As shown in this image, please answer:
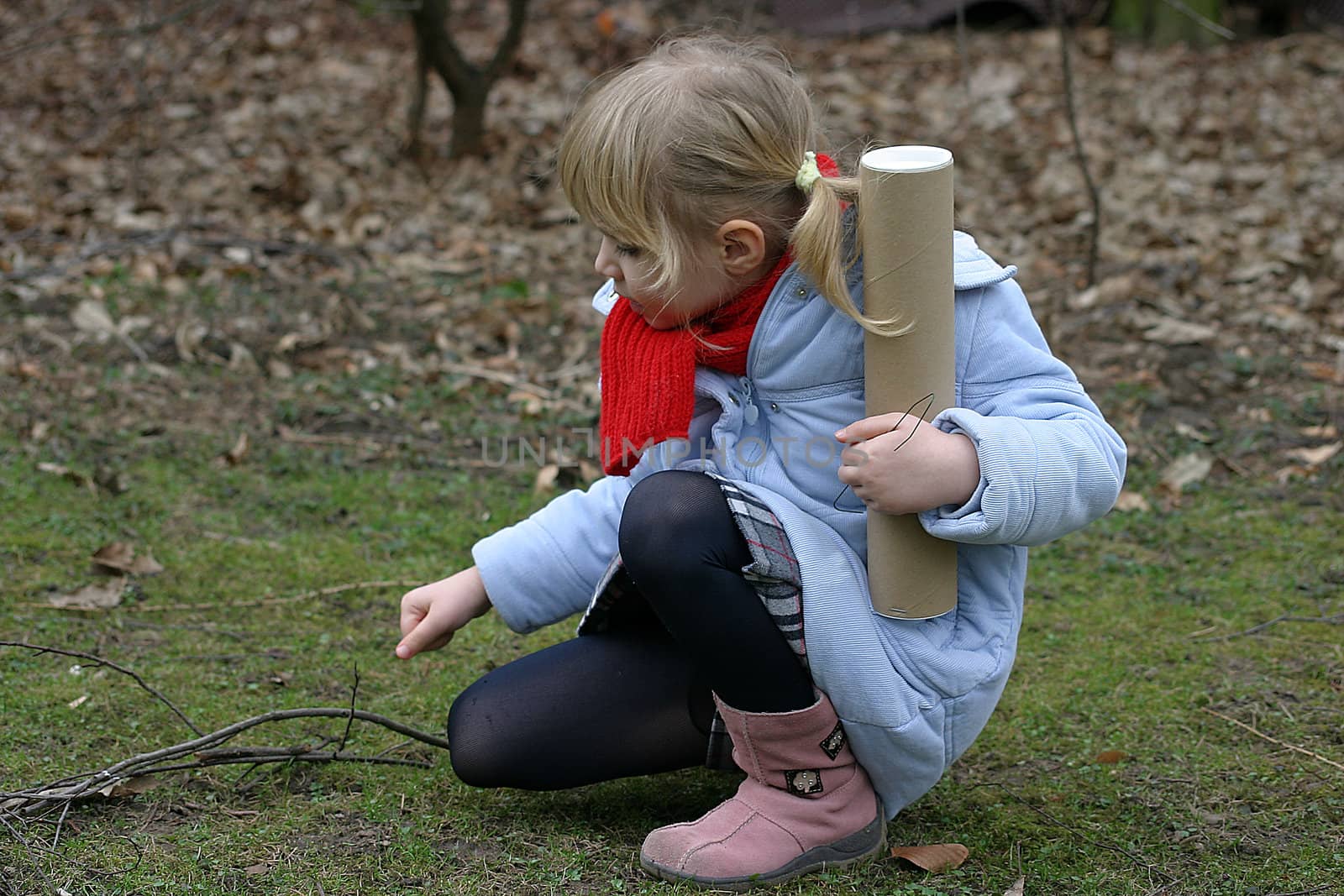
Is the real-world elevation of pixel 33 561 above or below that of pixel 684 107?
below

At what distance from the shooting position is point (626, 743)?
211cm

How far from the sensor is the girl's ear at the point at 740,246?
1.82 meters

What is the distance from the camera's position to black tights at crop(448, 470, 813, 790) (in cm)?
185

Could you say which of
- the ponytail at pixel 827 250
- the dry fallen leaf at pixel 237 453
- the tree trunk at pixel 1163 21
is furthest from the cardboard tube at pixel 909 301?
the tree trunk at pixel 1163 21

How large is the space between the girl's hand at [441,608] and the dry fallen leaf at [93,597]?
3.20 ft

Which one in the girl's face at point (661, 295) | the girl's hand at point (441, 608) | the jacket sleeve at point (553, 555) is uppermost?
the girl's face at point (661, 295)

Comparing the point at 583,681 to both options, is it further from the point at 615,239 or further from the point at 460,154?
the point at 460,154

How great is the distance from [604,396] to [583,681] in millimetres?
480

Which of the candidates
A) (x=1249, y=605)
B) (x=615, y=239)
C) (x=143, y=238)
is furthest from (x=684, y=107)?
(x=143, y=238)

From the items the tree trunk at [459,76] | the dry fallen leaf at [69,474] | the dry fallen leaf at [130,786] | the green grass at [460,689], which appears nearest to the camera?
the green grass at [460,689]

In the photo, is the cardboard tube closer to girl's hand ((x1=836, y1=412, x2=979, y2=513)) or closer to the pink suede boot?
girl's hand ((x1=836, y1=412, x2=979, y2=513))

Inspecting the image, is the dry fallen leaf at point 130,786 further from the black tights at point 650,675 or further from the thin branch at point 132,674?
the black tights at point 650,675

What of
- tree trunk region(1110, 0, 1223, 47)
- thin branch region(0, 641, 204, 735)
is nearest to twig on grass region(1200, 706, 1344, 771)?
thin branch region(0, 641, 204, 735)

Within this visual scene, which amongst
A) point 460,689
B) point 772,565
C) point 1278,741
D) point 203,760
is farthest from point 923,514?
point 203,760
